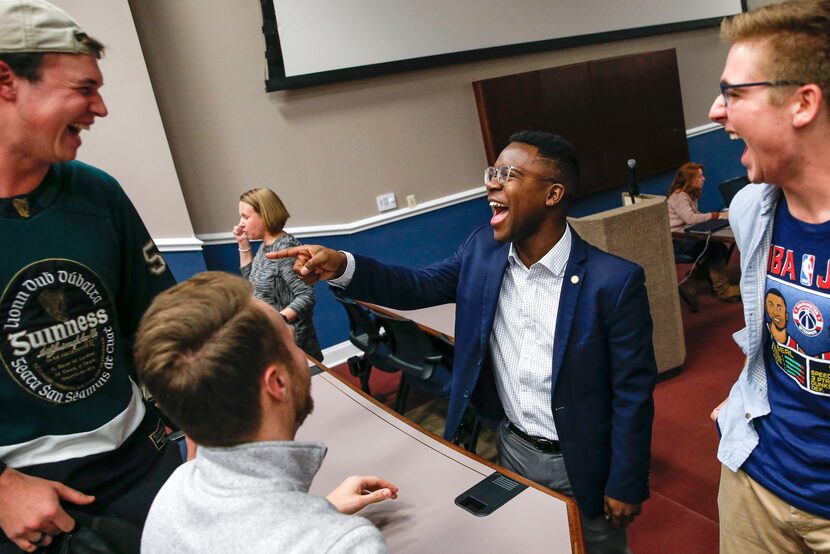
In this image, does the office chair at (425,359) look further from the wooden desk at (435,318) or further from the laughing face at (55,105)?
the laughing face at (55,105)

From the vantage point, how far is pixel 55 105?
116 cm

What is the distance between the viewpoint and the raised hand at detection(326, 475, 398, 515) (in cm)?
120

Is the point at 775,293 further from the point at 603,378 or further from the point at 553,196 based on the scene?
the point at 553,196

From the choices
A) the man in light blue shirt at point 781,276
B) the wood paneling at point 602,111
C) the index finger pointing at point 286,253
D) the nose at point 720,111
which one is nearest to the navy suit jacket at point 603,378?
the man in light blue shirt at point 781,276

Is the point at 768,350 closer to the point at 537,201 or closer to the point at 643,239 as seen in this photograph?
the point at 537,201

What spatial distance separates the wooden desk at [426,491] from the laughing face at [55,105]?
0.96 meters

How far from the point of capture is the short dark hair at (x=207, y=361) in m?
0.84

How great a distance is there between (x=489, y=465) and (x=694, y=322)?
12.4 ft

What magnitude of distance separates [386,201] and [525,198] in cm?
344

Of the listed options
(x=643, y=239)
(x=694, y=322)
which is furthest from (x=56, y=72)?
(x=694, y=322)

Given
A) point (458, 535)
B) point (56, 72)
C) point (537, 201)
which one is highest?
point (56, 72)

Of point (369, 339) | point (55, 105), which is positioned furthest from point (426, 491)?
point (369, 339)

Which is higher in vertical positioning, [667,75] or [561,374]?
[667,75]

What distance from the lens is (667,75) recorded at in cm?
643
